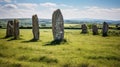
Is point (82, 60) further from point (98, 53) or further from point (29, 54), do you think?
point (29, 54)

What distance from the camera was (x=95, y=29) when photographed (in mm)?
56344

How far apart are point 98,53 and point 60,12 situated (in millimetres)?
14886

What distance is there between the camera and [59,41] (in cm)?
3275

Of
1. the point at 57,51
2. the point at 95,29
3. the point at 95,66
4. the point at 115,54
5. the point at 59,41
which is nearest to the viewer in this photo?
the point at 95,66

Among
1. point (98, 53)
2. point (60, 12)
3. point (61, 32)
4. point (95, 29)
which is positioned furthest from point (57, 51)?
point (95, 29)

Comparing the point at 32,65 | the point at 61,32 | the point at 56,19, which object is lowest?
the point at 32,65

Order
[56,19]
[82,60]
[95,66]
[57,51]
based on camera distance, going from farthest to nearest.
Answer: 1. [56,19]
2. [57,51]
3. [82,60]
4. [95,66]

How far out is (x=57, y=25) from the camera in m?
35.1

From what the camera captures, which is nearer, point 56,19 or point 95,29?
point 56,19

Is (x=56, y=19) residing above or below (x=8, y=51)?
above

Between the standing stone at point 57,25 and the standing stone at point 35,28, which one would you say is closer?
the standing stone at point 57,25

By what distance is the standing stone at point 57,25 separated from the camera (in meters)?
34.3

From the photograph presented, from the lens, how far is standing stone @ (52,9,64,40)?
34.3m

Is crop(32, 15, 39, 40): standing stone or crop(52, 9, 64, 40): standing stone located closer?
crop(52, 9, 64, 40): standing stone
